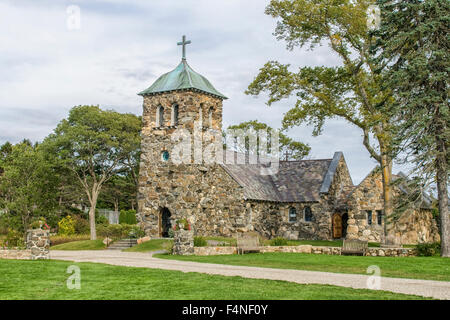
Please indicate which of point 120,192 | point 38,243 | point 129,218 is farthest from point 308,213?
point 120,192

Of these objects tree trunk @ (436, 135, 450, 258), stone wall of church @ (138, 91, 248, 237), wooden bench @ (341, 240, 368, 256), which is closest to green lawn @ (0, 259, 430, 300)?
wooden bench @ (341, 240, 368, 256)

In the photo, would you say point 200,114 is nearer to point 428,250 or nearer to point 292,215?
point 292,215

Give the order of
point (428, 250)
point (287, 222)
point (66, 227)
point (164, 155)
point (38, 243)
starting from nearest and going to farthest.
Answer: point (38, 243), point (428, 250), point (164, 155), point (287, 222), point (66, 227)

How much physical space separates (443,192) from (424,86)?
17.3ft

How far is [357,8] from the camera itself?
30.5m

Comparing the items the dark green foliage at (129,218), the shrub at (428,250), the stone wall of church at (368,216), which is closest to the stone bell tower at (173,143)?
the dark green foliage at (129,218)

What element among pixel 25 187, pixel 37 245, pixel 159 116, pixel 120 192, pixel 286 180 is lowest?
pixel 37 245

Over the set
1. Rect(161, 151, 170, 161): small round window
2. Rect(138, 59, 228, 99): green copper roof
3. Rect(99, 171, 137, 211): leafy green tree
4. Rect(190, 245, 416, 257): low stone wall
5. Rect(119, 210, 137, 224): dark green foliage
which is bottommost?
Rect(190, 245, 416, 257): low stone wall

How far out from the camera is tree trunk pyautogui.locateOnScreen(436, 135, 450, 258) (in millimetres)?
24656

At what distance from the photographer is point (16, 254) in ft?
76.6

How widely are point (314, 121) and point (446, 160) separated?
34.3 ft

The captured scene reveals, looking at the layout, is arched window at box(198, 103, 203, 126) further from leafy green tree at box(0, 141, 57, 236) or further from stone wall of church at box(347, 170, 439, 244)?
leafy green tree at box(0, 141, 57, 236)

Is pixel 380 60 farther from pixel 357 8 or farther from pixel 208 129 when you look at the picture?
pixel 208 129

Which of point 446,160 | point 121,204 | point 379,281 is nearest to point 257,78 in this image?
point 446,160
